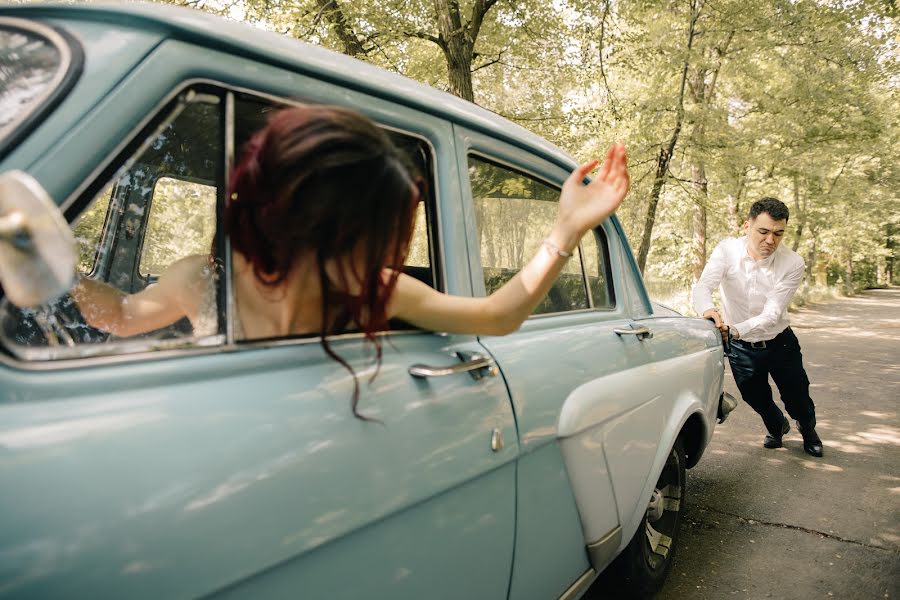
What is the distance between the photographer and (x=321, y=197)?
1173mm

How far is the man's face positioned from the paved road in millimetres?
1614

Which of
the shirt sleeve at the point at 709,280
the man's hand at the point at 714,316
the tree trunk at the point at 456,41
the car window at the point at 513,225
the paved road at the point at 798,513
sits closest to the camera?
the car window at the point at 513,225

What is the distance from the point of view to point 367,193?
122cm

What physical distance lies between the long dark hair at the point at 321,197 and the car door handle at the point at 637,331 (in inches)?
54.1

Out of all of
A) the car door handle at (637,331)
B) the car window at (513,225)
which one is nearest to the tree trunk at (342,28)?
the car window at (513,225)

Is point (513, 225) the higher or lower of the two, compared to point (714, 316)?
higher

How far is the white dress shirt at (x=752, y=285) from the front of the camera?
14.8ft

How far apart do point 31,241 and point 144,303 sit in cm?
75

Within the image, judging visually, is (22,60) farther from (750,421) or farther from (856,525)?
(750,421)

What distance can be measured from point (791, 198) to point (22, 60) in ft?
88.3

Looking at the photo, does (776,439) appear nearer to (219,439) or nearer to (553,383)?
(553,383)

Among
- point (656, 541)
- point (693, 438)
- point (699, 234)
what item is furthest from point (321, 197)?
point (699, 234)

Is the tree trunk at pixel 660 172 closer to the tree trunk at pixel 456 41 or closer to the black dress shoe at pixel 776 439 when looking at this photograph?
the tree trunk at pixel 456 41

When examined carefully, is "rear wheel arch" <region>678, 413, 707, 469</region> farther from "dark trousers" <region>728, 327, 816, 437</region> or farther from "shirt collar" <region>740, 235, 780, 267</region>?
"shirt collar" <region>740, 235, 780, 267</region>
